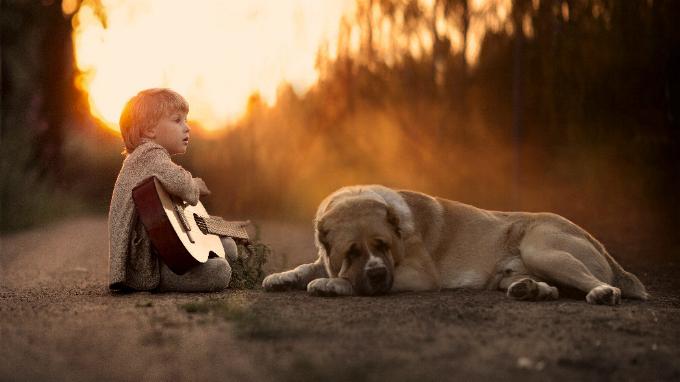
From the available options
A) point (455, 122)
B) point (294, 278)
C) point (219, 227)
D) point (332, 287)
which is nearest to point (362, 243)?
point (332, 287)

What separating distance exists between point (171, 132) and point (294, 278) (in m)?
1.34

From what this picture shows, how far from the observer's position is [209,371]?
2.78 m

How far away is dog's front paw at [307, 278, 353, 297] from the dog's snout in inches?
6.0

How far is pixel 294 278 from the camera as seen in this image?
5.17 meters

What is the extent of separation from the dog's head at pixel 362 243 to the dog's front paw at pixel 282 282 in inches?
12.3

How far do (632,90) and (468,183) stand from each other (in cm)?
308

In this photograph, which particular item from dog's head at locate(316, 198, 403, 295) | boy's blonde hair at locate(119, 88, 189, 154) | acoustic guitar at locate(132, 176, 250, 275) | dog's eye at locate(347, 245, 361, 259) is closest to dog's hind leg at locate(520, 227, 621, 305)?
dog's head at locate(316, 198, 403, 295)

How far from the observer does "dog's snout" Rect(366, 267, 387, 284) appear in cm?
461

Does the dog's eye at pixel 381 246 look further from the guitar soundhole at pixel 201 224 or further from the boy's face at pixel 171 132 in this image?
the boy's face at pixel 171 132

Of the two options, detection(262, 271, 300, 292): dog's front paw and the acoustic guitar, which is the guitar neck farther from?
detection(262, 271, 300, 292): dog's front paw

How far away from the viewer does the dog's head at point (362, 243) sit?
4.66 metres

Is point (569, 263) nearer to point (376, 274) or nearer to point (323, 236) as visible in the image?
point (376, 274)

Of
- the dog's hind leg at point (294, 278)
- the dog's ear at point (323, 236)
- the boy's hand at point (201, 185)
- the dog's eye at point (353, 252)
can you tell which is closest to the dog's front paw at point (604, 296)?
the dog's eye at point (353, 252)

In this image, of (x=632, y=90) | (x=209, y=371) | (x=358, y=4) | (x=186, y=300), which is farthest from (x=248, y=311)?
(x=358, y=4)
